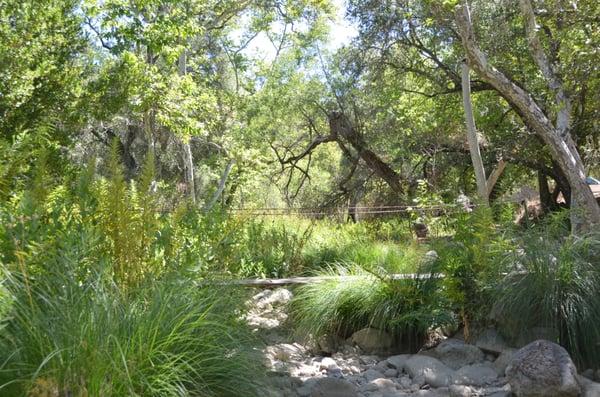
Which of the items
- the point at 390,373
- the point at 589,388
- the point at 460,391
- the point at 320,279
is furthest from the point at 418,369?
the point at 320,279

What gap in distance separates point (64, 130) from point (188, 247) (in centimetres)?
482

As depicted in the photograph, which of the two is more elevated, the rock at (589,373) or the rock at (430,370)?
the rock at (589,373)

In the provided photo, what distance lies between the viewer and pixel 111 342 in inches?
114

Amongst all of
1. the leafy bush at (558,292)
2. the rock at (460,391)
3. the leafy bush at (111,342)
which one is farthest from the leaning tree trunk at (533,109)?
the leafy bush at (111,342)

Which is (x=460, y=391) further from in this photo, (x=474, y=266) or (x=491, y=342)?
(x=474, y=266)

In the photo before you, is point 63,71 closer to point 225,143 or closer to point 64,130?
point 64,130

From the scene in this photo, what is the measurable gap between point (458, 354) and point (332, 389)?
1.55 m

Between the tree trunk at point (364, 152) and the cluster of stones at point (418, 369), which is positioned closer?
the cluster of stones at point (418, 369)

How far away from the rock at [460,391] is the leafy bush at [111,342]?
1852 millimetres

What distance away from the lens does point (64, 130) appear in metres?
8.30

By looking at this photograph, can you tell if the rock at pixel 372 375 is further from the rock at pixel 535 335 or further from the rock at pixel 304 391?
the rock at pixel 535 335

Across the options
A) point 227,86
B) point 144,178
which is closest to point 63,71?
point 144,178

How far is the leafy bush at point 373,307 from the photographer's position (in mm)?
5918

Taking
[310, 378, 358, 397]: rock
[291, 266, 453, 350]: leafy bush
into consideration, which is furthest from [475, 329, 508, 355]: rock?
[310, 378, 358, 397]: rock
